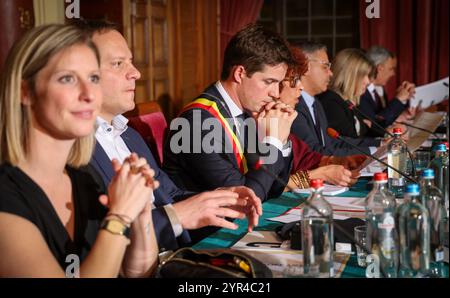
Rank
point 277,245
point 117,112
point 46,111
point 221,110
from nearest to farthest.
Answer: point 46,111 < point 277,245 < point 117,112 < point 221,110

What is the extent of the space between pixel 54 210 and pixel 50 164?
0.32 ft

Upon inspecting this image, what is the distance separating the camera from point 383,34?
604 centimetres

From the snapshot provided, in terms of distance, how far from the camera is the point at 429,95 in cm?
509

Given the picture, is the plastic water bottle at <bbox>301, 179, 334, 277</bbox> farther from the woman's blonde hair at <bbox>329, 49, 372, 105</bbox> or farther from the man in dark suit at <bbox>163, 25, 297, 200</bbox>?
the woman's blonde hair at <bbox>329, 49, 372, 105</bbox>

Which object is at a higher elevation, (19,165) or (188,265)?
(19,165)

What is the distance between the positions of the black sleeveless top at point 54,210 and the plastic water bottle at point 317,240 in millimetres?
476

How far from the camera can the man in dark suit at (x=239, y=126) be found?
2.19 metres

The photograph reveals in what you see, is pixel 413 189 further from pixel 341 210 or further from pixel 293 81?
pixel 293 81

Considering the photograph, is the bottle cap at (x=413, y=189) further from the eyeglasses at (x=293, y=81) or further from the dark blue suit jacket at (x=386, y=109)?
the dark blue suit jacket at (x=386, y=109)

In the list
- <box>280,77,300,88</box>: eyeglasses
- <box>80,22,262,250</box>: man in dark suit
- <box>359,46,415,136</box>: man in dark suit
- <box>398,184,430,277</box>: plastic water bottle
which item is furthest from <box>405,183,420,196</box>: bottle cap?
<box>359,46,415,136</box>: man in dark suit

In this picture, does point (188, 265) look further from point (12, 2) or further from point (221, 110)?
point (12, 2)

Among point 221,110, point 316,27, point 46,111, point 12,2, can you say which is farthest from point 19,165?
point 316,27

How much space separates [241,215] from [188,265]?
0.41m

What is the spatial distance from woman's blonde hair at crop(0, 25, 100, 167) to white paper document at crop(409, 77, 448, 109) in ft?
13.8
